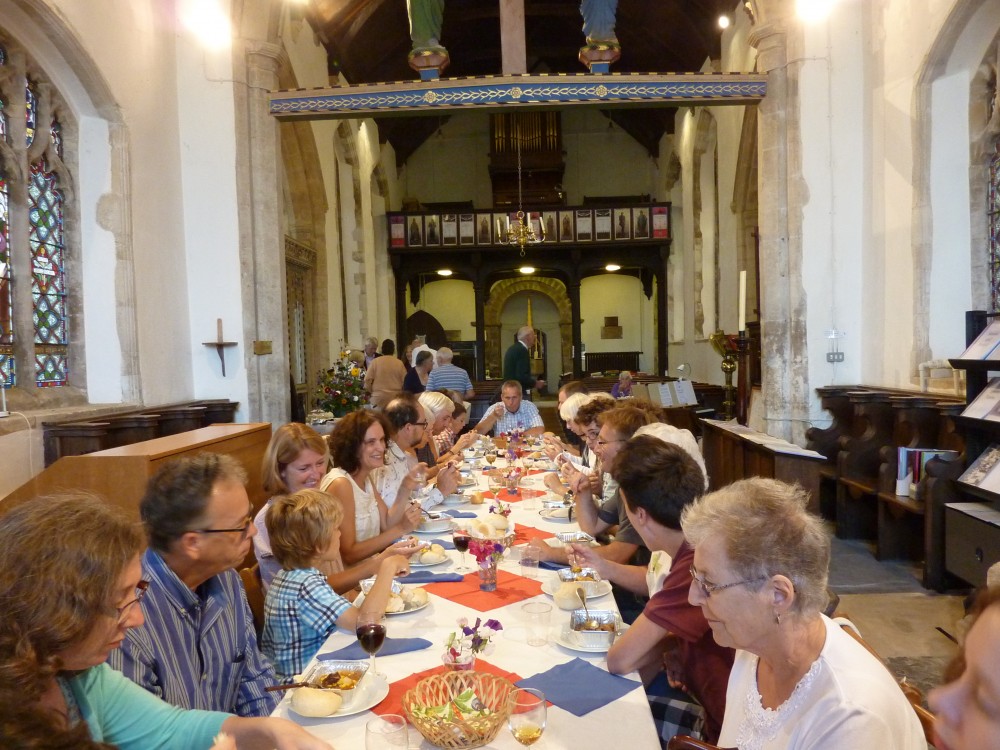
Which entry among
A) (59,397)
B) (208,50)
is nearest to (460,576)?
(59,397)

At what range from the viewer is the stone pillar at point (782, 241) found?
675cm

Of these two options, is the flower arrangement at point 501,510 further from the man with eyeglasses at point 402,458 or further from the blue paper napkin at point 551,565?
the blue paper napkin at point 551,565

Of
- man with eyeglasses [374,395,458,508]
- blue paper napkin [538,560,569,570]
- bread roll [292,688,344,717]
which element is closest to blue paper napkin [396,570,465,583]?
blue paper napkin [538,560,569,570]

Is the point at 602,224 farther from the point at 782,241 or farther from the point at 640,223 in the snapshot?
the point at 782,241

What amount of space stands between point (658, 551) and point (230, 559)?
1.31m

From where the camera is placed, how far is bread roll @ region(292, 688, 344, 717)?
1.59 m

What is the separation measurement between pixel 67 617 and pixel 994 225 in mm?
6567

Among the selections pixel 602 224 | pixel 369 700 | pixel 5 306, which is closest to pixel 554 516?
pixel 369 700

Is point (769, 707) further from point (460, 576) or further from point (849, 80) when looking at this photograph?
point (849, 80)

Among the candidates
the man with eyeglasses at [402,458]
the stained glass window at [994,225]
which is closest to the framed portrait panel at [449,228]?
the stained glass window at [994,225]

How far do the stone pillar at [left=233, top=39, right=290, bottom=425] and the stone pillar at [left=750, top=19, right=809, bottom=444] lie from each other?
16.1ft

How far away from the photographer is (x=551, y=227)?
15.6m

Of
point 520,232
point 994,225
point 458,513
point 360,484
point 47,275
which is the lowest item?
point 458,513

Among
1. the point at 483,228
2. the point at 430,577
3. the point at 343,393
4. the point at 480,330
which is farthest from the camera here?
the point at 480,330
